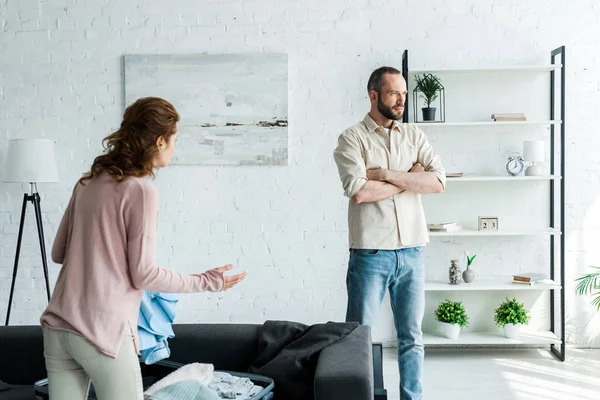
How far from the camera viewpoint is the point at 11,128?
5.20 metres

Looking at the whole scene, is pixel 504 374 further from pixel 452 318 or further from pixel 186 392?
pixel 186 392

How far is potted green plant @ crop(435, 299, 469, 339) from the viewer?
4.83m

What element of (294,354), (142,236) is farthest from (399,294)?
(142,236)

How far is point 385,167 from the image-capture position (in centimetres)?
345

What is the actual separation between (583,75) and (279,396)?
3.40 meters

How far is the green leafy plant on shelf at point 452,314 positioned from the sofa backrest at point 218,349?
7.12ft

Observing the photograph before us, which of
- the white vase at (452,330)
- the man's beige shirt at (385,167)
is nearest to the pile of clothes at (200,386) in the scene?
the man's beige shirt at (385,167)

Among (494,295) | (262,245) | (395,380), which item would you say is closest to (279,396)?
(395,380)

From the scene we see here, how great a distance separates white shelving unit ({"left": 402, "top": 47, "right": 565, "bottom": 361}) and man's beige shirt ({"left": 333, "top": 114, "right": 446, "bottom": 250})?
1.28 meters

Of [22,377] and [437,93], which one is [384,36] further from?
[22,377]

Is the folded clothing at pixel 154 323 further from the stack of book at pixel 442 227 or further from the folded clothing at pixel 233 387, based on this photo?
the stack of book at pixel 442 227

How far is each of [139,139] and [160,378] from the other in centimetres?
122

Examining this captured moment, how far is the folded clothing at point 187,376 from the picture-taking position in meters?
2.58

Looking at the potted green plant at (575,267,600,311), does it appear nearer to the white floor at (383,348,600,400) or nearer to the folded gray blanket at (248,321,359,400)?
the white floor at (383,348,600,400)
